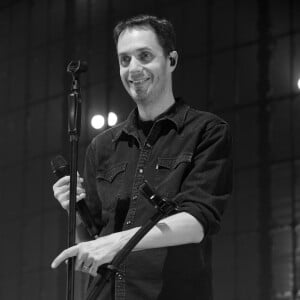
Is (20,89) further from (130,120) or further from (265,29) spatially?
(130,120)

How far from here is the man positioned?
2.20 m

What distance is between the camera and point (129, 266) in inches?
89.5

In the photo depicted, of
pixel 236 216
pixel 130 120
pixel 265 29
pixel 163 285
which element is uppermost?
pixel 265 29

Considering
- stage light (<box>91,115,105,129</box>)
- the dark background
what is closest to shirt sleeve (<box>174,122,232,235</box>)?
the dark background

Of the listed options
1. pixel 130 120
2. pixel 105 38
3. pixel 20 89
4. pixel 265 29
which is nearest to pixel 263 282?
pixel 265 29

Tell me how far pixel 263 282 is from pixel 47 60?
3.88 metres

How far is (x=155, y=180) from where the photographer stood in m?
2.36

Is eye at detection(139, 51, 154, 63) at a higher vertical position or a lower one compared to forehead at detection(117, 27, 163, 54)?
lower

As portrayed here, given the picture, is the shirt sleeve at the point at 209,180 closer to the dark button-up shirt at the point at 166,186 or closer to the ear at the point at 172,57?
the dark button-up shirt at the point at 166,186

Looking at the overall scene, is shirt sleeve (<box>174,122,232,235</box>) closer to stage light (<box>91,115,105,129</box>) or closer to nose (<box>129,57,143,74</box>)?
nose (<box>129,57,143,74</box>)

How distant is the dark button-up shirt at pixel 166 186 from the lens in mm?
2256

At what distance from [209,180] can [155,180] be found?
0.49 ft

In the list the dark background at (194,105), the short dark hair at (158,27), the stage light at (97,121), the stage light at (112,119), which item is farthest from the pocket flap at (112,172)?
the stage light at (97,121)

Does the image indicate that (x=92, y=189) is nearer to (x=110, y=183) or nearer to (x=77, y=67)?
(x=110, y=183)
